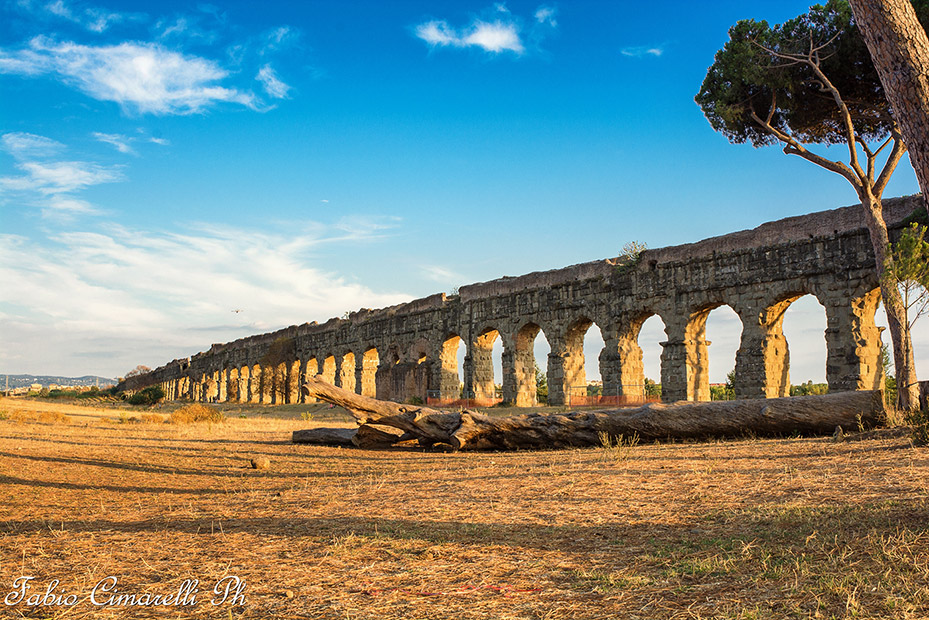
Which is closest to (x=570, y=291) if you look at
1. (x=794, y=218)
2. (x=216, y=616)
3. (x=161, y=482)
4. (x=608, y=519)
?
(x=794, y=218)

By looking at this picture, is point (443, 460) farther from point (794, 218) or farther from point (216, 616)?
point (794, 218)

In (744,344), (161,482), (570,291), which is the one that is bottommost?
(161,482)

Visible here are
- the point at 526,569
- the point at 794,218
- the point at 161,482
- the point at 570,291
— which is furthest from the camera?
the point at 570,291

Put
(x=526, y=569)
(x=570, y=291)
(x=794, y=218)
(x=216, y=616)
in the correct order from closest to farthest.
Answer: (x=216, y=616)
(x=526, y=569)
(x=794, y=218)
(x=570, y=291)

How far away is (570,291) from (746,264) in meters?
6.00

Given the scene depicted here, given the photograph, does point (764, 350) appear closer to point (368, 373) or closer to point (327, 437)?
point (327, 437)

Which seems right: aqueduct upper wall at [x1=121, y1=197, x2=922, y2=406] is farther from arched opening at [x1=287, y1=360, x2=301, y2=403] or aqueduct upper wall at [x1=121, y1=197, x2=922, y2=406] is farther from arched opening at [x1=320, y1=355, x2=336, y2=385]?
arched opening at [x1=287, y1=360, x2=301, y2=403]

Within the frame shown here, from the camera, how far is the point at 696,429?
30.3ft

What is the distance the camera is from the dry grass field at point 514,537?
115 inches

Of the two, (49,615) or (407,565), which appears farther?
(407,565)

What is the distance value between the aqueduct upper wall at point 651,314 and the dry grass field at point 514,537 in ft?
26.7

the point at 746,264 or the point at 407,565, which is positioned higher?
the point at 746,264

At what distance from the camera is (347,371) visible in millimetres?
33719

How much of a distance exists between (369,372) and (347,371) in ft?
6.40
